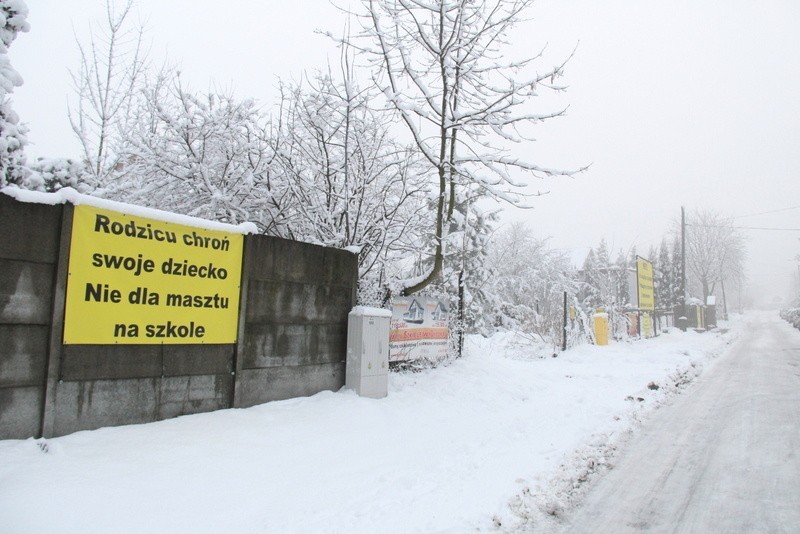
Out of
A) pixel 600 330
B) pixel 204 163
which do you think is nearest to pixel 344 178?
pixel 204 163

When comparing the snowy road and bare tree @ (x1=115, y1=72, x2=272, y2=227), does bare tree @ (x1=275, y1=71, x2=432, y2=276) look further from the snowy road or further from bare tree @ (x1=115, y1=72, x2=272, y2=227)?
the snowy road

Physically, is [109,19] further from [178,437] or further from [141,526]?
[141,526]

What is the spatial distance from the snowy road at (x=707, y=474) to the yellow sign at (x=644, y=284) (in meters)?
14.6

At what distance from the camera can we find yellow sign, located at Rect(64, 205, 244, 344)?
4.38 meters

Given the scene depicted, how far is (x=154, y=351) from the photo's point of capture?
484cm

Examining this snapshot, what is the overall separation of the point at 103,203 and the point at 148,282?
835mm

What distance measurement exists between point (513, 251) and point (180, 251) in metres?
33.2

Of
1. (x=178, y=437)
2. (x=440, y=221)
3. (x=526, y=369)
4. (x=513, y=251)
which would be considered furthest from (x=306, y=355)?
(x=513, y=251)

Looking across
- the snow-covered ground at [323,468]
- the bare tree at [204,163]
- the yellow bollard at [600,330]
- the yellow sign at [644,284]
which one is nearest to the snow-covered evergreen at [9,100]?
the bare tree at [204,163]

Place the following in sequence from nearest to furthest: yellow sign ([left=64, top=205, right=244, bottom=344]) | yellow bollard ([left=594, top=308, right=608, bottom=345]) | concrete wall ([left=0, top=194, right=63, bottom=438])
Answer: concrete wall ([left=0, top=194, right=63, bottom=438]) → yellow sign ([left=64, top=205, right=244, bottom=344]) → yellow bollard ([left=594, top=308, right=608, bottom=345])

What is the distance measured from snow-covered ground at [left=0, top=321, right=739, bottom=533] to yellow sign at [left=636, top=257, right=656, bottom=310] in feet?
54.2

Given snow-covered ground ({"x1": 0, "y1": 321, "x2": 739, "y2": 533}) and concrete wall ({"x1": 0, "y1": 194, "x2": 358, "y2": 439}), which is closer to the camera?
snow-covered ground ({"x1": 0, "y1": 321, "x2": 739, "y2": 533})

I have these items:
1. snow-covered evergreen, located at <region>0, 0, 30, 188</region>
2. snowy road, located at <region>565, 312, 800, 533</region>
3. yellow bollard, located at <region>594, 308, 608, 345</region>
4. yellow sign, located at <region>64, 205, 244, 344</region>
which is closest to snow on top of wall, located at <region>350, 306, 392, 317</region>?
yellow sign, located at <region>64, 205, 244, 344</region>

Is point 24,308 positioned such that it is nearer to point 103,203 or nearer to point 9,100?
point 103,203
